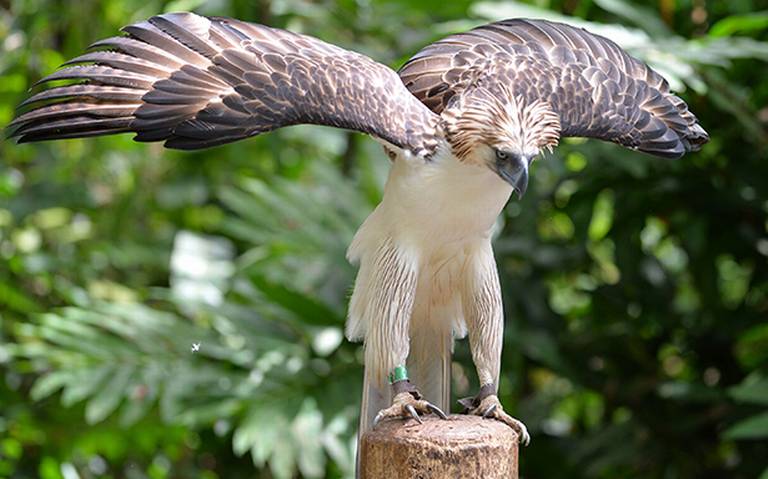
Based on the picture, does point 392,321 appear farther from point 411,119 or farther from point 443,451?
point 411,119

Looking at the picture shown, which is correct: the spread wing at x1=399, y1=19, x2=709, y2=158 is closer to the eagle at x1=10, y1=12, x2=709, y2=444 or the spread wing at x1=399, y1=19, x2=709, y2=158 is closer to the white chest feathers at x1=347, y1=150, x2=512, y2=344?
the eagle at x1=10, y1=12, x2=709, y2=444

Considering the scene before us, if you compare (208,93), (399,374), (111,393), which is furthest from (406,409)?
(111,393)

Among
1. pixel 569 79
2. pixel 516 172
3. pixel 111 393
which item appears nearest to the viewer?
pixel 516 172

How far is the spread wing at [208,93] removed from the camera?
85.7 inches

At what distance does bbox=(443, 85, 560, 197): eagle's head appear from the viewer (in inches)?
85.3

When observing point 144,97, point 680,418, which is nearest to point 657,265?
point 680,418

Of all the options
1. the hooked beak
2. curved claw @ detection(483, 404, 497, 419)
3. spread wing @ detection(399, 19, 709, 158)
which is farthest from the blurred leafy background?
curved claw @ detection(483, 404, 497, 419)

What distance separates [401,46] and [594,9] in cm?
85

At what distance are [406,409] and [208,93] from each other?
0.78 metres

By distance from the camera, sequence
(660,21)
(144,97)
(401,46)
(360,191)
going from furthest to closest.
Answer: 1. (401,46)
2. (360,191)
3. (660,21)
4. (144,97)

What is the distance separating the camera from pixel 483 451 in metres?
2.21

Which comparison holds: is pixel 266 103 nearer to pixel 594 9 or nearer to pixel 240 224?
pixel 240 224

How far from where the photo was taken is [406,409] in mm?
2334

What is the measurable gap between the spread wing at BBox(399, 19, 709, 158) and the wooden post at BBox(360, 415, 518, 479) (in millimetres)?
693
